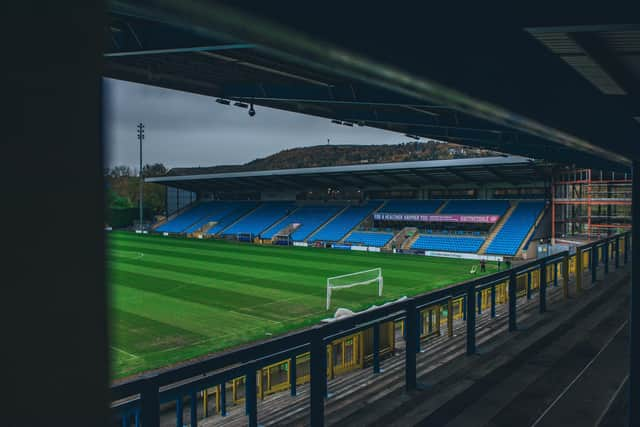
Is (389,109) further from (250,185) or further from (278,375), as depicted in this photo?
(250,185)

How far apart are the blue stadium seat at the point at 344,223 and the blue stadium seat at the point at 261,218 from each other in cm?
810

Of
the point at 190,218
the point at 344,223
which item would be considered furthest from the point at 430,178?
the point at 190,218

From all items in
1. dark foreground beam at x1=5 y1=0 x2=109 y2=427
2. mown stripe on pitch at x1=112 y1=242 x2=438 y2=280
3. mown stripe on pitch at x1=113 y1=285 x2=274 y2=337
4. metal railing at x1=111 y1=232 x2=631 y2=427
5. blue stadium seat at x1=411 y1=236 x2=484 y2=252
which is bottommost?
mown stripe on pitch at x1=113 y1=285 x2=274 y2=337

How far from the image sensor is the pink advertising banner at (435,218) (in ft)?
141

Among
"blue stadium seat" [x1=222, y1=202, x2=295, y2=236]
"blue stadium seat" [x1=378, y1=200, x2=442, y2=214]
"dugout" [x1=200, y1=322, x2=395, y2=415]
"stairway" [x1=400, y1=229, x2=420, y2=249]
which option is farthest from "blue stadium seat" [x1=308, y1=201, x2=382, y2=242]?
"dugout" [x1=200, y1=322, x2=395, y2=415]

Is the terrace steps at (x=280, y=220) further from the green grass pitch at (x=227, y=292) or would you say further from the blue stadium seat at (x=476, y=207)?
the blue stadium seat at (x=476, y=207)

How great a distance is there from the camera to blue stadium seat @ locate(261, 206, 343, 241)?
5209 centimetres

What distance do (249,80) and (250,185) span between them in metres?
54.4

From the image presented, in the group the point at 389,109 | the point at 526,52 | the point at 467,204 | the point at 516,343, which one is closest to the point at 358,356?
the point at 516,343

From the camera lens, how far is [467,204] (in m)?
46.7

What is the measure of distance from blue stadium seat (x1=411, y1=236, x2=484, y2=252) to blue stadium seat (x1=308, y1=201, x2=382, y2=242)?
866cm

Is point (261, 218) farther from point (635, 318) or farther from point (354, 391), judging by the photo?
point (635, 318)

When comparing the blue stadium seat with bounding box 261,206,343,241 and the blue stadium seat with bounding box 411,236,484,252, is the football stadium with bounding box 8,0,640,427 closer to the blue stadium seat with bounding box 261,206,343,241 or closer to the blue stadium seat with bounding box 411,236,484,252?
the blue stadium seat with bounding box 411,236,484,252

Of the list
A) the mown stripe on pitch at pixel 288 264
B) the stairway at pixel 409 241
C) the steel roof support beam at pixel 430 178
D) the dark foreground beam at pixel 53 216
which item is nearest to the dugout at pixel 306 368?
the dark foreground beam at pixel 53 216
